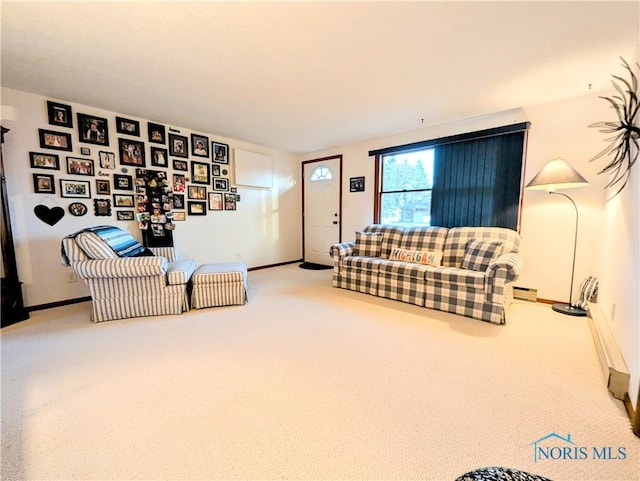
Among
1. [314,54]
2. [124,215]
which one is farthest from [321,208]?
[314,54]

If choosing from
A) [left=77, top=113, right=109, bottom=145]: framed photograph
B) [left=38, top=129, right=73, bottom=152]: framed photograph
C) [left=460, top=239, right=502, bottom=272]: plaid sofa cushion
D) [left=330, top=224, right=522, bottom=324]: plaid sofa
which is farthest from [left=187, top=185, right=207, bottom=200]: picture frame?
[left=460, top=239, right=502, bottom=272]: plaid sofa cushion

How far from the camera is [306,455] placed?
1.19 m

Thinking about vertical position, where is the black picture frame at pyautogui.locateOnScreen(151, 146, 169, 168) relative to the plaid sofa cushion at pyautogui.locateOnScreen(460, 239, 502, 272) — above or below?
above

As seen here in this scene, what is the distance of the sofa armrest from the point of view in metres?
2.53

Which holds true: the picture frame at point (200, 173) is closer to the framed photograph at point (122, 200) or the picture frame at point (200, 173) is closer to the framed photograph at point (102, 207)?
the framed photograph at point (122, 200)

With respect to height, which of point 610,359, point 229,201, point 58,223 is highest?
point 229,201

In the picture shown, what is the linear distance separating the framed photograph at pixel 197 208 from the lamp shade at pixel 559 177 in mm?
4446

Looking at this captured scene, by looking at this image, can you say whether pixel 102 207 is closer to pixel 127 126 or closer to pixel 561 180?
pixel 127 126

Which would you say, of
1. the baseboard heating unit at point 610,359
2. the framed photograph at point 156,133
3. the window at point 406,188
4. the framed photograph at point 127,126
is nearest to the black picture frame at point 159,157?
the framed photograph at point 156,133

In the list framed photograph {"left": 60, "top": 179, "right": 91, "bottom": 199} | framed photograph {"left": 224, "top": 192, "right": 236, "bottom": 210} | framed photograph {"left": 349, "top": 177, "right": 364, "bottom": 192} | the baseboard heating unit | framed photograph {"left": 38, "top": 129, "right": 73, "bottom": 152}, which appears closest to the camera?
the baseboard heating unit

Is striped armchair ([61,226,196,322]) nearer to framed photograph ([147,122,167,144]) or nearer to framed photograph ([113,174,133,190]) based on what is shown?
framed photograph ([113,174,133,190])

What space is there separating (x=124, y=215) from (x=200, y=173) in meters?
1.24

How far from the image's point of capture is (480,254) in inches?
116

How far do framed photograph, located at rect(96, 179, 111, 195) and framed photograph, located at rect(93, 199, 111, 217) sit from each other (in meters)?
0.10
